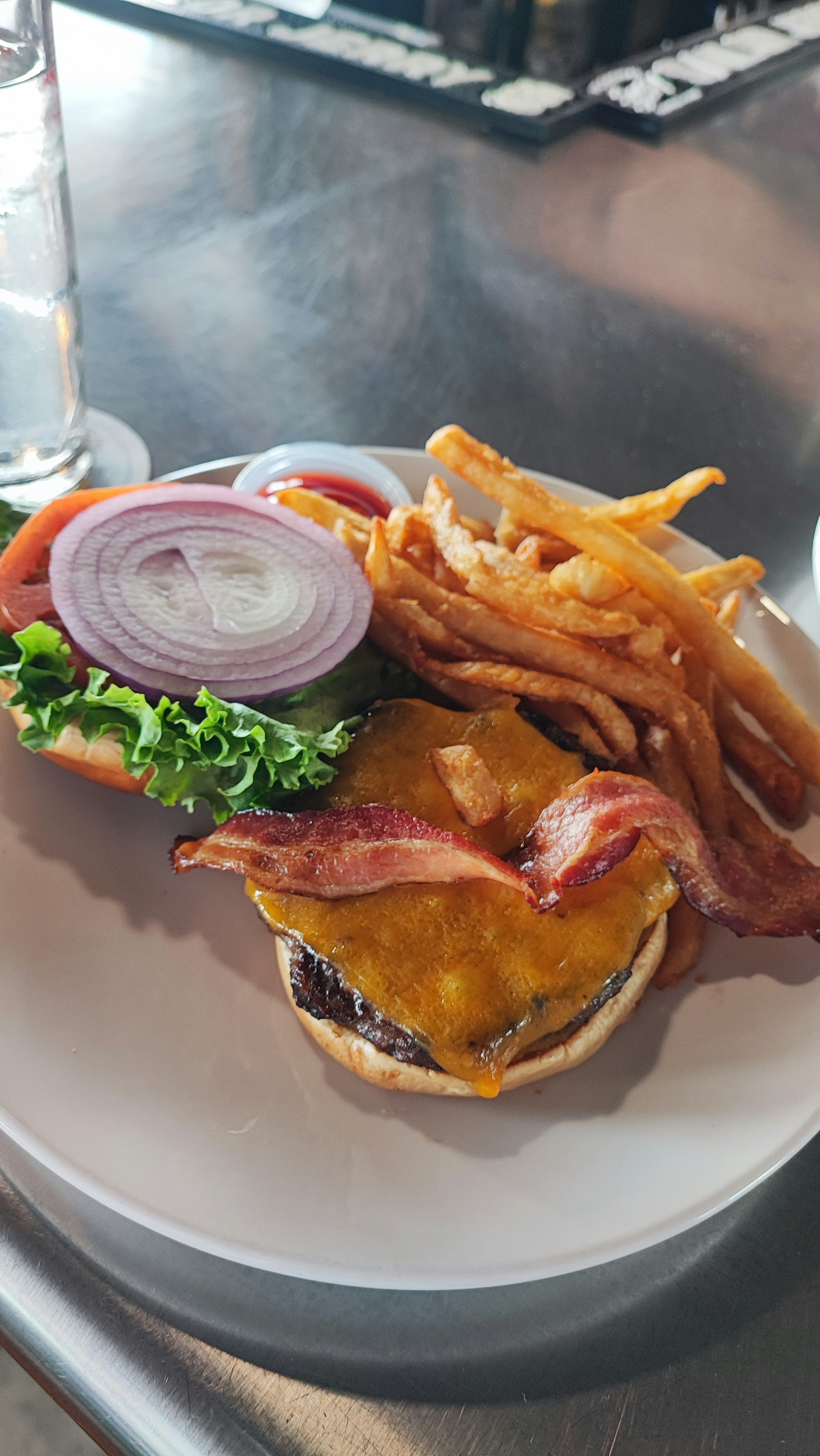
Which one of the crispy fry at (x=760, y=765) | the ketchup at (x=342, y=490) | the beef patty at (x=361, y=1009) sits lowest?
the beef patty at (x=361, y=1009)

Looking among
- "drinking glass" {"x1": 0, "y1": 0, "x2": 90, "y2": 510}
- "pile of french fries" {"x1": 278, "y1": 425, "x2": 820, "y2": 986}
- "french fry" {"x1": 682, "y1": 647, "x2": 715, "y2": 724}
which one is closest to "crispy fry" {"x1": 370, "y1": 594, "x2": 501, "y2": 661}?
"pile of french fries" {"x1": 278, "y1": 425, "x2": 820, "y2": 986}

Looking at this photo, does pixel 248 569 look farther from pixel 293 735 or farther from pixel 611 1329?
pixel 611 1329

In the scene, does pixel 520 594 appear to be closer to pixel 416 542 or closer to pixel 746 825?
pixel 416 542

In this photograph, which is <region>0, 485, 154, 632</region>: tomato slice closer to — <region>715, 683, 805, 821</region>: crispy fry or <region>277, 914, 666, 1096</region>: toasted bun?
<region>277, 914, 666, 1096</region>: toasted bun

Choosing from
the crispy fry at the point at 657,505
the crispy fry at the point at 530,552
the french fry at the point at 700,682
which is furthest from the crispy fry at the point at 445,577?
the french fry at the point at 700,682

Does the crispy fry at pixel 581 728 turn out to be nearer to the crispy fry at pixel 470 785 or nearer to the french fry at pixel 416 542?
the crispy fry at pixel 470 785

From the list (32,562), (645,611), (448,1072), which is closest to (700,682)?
(645,611)
